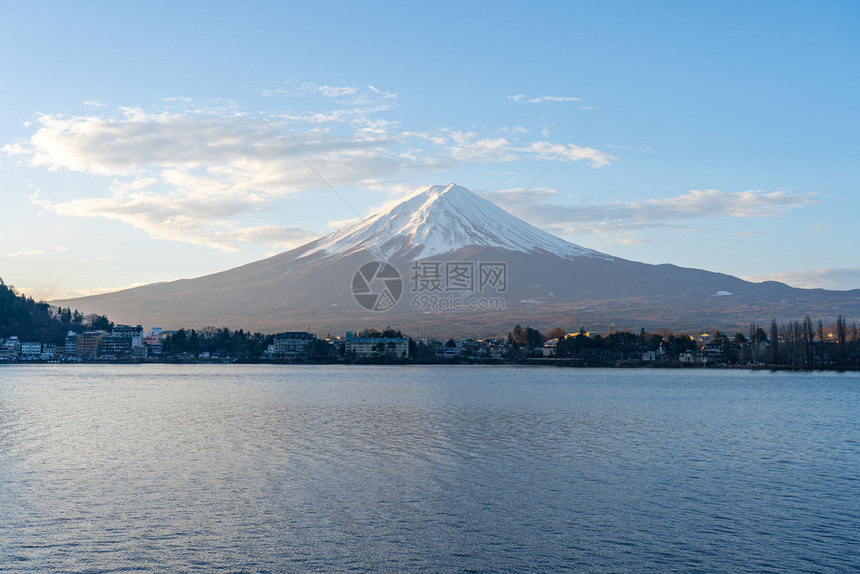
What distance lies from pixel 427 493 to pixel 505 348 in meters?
125

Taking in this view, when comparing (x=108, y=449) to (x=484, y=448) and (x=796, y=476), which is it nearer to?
(x=484, y=448)

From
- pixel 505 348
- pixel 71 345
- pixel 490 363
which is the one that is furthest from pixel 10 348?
pixel 505 348

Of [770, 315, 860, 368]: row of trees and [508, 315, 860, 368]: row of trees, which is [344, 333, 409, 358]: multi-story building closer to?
[508, 315, 860, 368]: row of trees

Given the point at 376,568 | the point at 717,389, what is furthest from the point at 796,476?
the point at 717,389

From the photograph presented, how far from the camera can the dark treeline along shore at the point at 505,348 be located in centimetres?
10775

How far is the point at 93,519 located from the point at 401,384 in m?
50.0

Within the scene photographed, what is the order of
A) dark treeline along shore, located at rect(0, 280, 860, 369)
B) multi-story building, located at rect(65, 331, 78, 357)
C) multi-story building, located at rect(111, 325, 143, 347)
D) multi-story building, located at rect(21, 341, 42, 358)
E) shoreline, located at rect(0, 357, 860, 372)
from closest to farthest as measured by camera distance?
shoreline, located at rect(0, 357, 860, 372), dark treeline along shore, located at rect(0, 280, 860, 369), multi-story building, located at rect(21, 341, 42, 358), multi-story building, located at rect(65, 331, 78, 357), multi-story building, located at rect(111, 325, 143, 347)

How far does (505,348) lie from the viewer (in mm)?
141750

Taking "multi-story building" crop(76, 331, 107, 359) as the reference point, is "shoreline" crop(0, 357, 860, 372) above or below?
below

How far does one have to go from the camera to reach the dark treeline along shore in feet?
354

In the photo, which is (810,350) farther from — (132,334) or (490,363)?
(132,334)

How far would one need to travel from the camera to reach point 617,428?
31.6m

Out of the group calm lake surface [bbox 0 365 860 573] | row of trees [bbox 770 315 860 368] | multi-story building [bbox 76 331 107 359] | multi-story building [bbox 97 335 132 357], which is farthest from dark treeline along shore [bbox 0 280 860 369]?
calm lake surface [bbox 0 365 860 573]

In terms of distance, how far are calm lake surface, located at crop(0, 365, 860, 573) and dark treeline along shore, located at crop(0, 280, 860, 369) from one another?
260 feet
